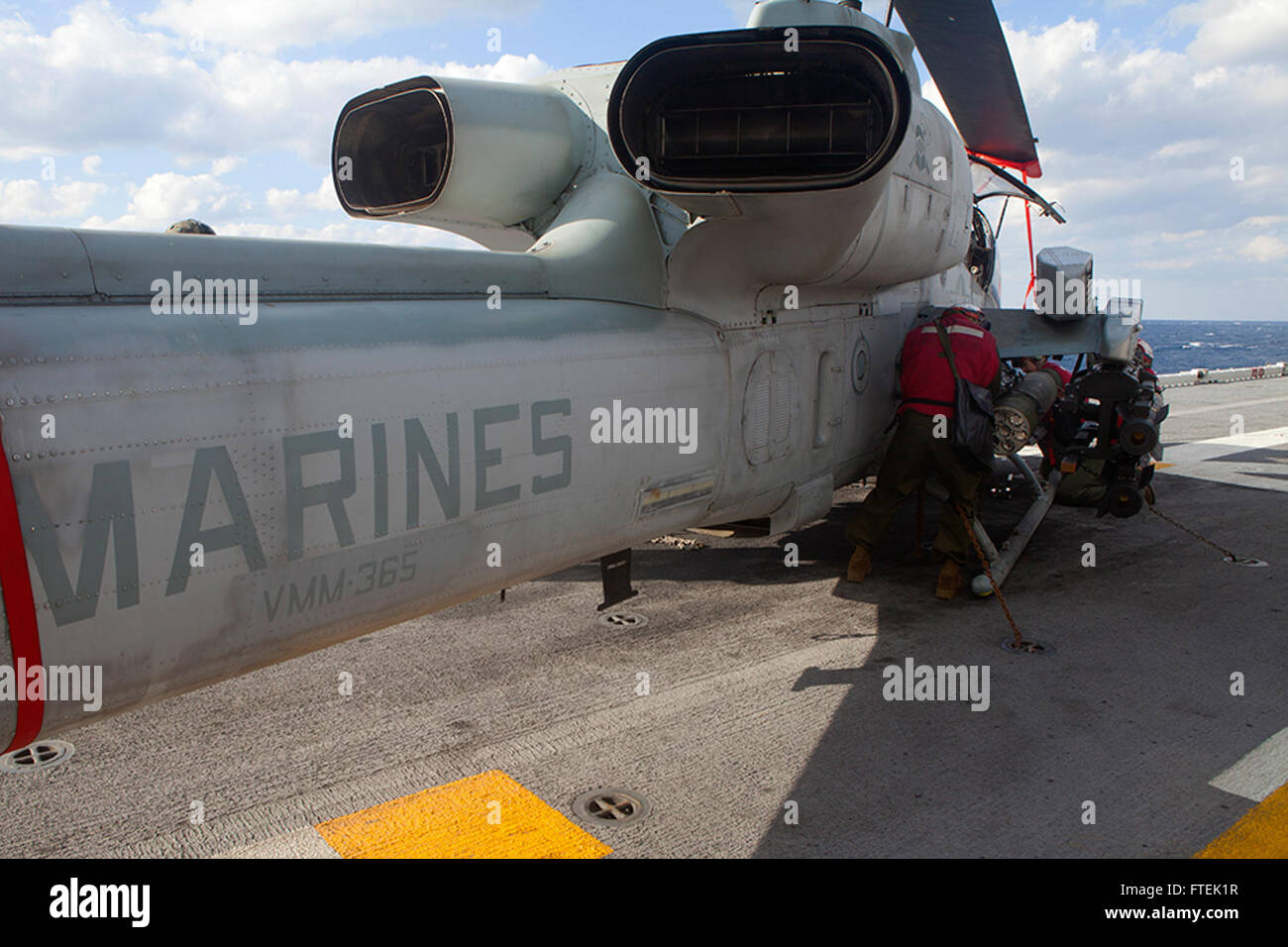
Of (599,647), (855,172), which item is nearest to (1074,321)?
(855,172)

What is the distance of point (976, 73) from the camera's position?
7.44 m

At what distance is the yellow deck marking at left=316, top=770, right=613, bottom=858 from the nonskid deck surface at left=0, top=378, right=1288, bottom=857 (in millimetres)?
12

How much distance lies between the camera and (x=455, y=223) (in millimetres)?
5398

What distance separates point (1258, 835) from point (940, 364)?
3409mm

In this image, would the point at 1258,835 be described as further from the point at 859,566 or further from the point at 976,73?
the point at 976,73

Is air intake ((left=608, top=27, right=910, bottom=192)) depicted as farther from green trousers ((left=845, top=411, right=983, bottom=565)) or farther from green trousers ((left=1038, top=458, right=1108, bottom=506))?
green trousers ((left=1038, top=458, right=1108, bottom=506))

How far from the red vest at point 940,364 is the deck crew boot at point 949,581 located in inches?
42.3

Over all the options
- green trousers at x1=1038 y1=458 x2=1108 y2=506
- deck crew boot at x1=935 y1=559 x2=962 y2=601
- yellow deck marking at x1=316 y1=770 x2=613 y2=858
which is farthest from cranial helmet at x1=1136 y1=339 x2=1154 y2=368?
yellow deck marking at x1=316 y1=770 x2=613 y2=858

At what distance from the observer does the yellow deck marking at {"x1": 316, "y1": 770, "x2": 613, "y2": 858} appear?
3.42 m

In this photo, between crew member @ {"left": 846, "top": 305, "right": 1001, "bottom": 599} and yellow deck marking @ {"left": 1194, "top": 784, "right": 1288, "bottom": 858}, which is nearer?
Result: yellow deck marking @ {"left": 1194, "top": 784, "right": 1288, "bottom": 858}

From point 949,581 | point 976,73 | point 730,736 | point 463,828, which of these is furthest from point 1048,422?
point 463,828

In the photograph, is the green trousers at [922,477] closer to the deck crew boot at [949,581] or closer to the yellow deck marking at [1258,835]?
the deck crew boot at [949,581]

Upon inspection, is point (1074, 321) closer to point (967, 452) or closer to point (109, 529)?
point (967, 452)
